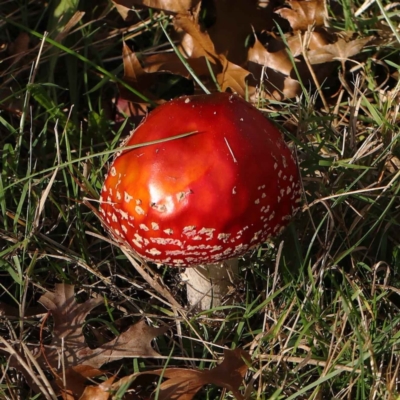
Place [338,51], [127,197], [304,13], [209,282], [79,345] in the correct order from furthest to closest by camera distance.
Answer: [304,13] < [338,51] < [209,282] < [79,345] < [127,197]

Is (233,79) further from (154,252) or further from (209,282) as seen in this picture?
(154,252)

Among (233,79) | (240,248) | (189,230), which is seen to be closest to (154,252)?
(189,230)

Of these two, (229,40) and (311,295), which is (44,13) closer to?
(229,40)

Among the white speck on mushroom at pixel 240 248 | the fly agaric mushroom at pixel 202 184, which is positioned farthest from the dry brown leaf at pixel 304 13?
the white speck on mushroom at pixel 240 248

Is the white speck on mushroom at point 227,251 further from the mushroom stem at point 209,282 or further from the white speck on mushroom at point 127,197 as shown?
the mushroom stem at point 209,282

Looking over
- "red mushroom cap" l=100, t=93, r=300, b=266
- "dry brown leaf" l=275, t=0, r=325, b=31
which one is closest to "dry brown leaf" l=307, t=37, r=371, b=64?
"dry brown leaf" l=275, t=0, r=325, b=31

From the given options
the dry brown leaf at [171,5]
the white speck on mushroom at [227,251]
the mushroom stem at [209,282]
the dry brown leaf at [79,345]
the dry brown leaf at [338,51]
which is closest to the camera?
the white speck on mushroom at [227,251]

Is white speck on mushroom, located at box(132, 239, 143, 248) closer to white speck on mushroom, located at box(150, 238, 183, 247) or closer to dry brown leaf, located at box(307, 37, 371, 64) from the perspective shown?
white speck on mushroom, located at box(150, 238, 183, 247)
